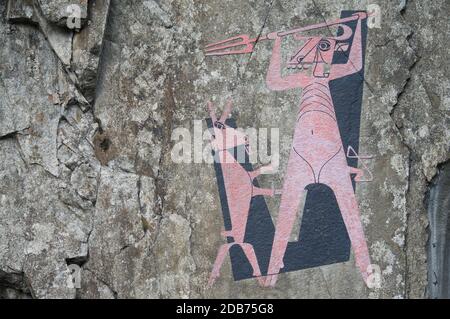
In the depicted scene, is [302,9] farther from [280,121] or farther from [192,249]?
[192,249]

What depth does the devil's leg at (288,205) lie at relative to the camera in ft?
16.6

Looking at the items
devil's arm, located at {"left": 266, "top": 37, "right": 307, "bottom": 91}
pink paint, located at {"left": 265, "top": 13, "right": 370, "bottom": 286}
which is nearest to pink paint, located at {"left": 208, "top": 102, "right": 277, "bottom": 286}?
pink paint, located at {"left": 265, "top": 13, "right": 370, "bottom": 286}

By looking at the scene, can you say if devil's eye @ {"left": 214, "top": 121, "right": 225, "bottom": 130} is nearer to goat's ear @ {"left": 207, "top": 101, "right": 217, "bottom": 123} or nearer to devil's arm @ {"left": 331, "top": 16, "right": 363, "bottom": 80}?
goat's ear @ {"left": 207, "top": 101, "right": 217, "bottom": 123}

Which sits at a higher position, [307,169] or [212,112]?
[212,112]

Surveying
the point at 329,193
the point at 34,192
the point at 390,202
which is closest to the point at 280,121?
the point at 329,193

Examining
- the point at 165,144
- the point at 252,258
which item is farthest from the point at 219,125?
the point at 252,258

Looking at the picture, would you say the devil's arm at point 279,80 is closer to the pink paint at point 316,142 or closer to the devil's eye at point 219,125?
the pink paint at point 316,142

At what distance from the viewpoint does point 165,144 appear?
5129 millimetres

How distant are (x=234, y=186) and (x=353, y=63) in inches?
43.9

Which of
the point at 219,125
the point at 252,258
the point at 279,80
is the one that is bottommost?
the point at 252,258

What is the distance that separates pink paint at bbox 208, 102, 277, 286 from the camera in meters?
5.05

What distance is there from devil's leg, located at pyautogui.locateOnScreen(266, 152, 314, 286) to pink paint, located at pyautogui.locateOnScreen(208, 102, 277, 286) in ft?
0.30

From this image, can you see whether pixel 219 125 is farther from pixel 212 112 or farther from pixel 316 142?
pixel 316 142

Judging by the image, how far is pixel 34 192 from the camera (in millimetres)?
5219
